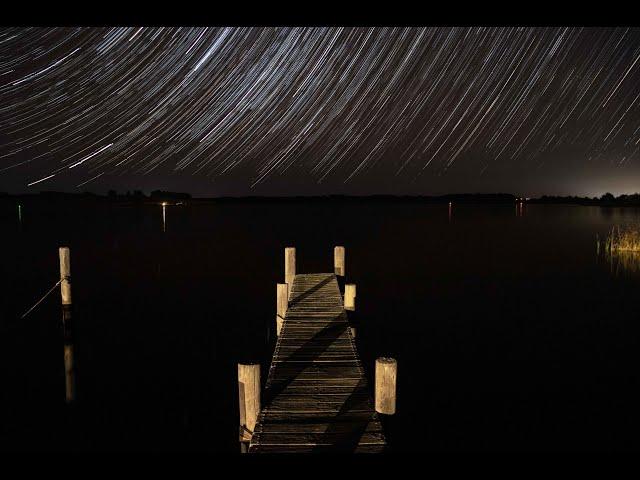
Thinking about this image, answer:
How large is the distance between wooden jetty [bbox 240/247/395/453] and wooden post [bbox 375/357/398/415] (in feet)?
0.13

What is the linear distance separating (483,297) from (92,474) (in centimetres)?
1882

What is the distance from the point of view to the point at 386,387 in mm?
5871

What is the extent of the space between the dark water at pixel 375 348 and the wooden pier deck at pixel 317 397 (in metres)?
1.18

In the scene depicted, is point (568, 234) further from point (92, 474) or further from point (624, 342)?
point (92, 474)

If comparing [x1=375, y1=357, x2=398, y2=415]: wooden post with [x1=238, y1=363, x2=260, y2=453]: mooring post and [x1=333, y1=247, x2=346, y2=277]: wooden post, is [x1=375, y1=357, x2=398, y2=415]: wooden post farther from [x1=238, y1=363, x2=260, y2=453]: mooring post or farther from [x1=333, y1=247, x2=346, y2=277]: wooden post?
[x1=333, y1=247, x2=346, y2=277]: wooden post

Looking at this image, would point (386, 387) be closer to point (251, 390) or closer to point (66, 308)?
point (251, 390)

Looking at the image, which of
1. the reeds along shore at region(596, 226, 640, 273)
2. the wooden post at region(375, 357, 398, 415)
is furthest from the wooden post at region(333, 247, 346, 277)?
the reeds along shore at region(596, 226, 640, 273)

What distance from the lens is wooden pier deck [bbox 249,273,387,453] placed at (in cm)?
548

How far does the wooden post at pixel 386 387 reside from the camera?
586 centimetres

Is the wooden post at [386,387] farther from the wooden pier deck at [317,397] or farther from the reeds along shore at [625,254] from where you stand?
the reeds along shore at [625,254]

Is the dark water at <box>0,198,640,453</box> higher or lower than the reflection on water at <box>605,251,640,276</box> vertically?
lower

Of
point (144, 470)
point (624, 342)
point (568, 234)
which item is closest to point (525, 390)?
point (624, 342)

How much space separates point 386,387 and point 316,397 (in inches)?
47.8

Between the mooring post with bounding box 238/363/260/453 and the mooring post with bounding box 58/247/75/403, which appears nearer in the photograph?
the mooring post with bounding box 238/363/260/453
